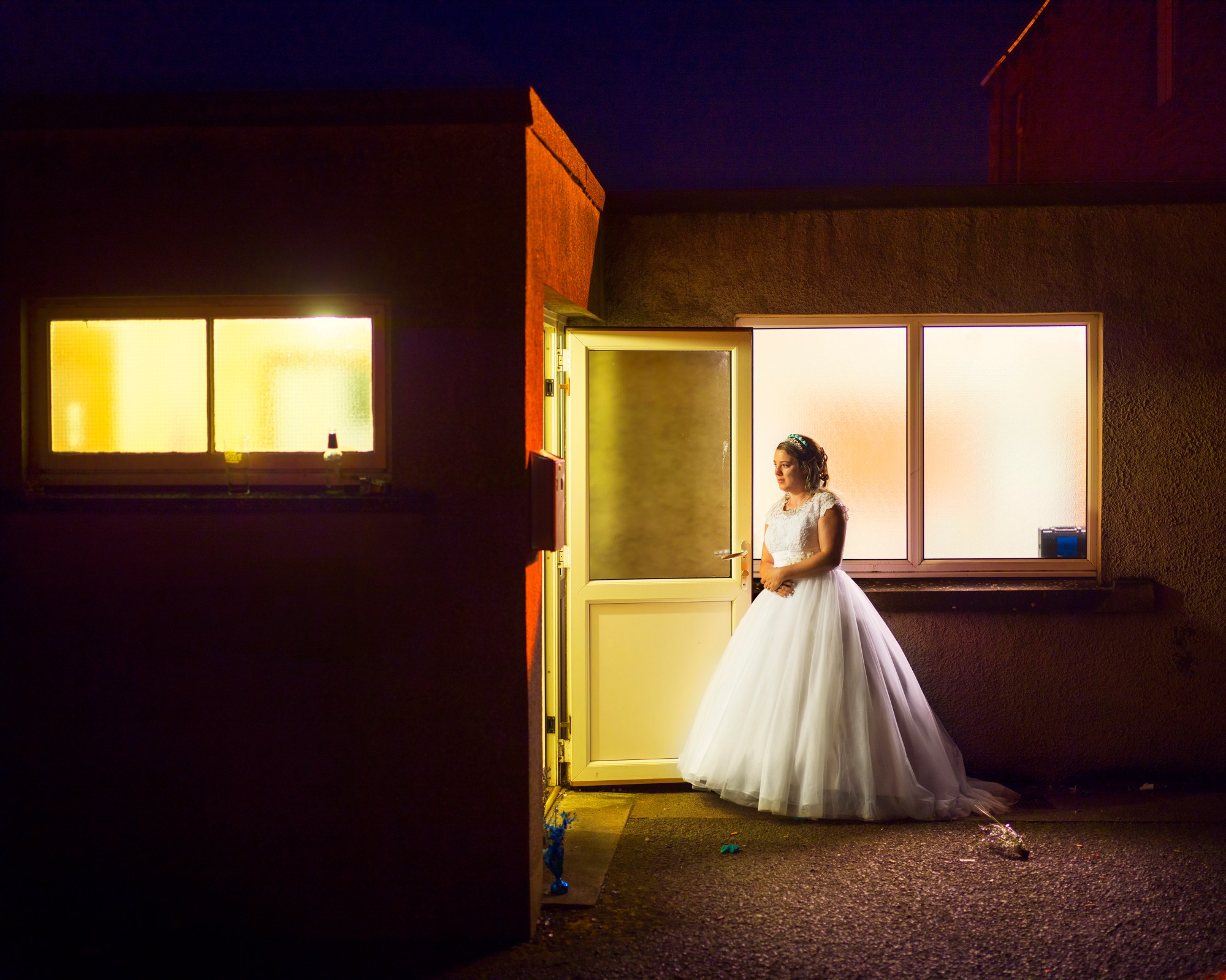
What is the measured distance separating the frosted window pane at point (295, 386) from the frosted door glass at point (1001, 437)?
3.54 meters

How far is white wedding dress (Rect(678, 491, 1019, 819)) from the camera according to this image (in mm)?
5281

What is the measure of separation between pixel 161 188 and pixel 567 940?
3.51 m

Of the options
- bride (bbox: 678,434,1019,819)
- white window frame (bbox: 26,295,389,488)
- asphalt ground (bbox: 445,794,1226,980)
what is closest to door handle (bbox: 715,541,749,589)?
bride (bbox: 678,434,1019,819)

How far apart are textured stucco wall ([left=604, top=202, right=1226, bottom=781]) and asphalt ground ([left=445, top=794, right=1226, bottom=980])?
619 millimetres

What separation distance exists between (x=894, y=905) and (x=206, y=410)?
362 centimetres

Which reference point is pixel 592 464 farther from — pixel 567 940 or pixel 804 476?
pixel 567 940

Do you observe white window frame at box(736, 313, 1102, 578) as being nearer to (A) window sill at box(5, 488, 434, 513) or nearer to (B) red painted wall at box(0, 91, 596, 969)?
(B) red painted wall at box(0, 91, 596, 969)

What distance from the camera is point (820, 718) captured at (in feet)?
17.4

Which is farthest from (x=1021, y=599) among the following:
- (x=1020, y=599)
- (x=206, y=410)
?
(x=206, y=410)

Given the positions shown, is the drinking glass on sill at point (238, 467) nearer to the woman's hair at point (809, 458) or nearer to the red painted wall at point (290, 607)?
the red painted wall at point (290, 607)

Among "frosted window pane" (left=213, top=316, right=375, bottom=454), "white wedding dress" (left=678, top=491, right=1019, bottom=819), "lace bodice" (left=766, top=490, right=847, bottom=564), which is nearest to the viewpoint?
"frosted window pane" (left=213, top=316, right=375, bottom=454)

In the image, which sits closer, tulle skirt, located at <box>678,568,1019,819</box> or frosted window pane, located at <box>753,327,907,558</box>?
tulle skirt, located at <box>678,568,1019,819</box>

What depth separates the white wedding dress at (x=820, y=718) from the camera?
5.28 meters

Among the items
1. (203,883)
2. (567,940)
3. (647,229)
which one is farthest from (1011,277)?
(203,883)
